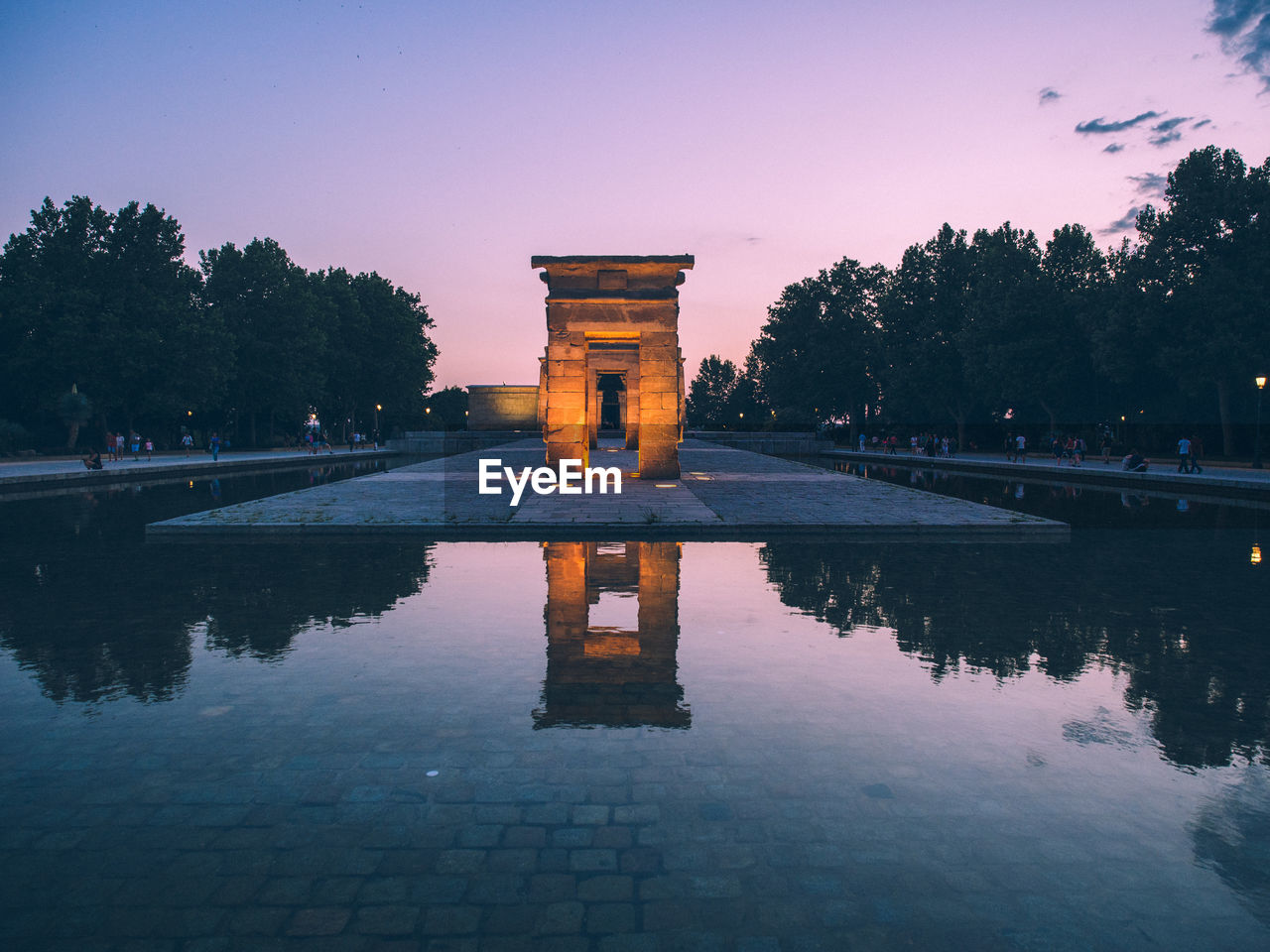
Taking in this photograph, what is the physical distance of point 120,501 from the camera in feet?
72.4

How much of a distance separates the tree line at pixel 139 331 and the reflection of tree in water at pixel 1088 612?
49945mm

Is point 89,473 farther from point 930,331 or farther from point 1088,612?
point 930,331

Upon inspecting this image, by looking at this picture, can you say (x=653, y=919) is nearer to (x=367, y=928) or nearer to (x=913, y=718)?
(x=367, y=928)

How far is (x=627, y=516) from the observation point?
16297mm

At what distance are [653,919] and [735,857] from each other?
0.61 metres

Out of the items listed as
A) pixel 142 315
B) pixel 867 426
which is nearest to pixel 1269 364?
pixel 867 426

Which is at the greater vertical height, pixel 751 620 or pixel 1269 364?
pixel 1269 364

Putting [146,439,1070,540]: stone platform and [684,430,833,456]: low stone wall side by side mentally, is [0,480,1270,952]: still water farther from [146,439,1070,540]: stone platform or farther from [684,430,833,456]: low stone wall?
[684,430,833,456]: low stone wall

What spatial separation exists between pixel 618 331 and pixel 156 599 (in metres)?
18.3

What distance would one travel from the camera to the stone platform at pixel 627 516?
15031 millimetres

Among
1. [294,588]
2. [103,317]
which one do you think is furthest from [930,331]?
[294,588]

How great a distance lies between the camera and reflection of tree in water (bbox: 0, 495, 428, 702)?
6.86 m

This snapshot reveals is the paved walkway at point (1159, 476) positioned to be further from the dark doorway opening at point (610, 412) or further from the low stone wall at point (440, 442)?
the dark doorway opening at point (610, 412)

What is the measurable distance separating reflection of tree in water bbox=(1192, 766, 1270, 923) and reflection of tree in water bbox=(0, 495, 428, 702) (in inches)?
266
